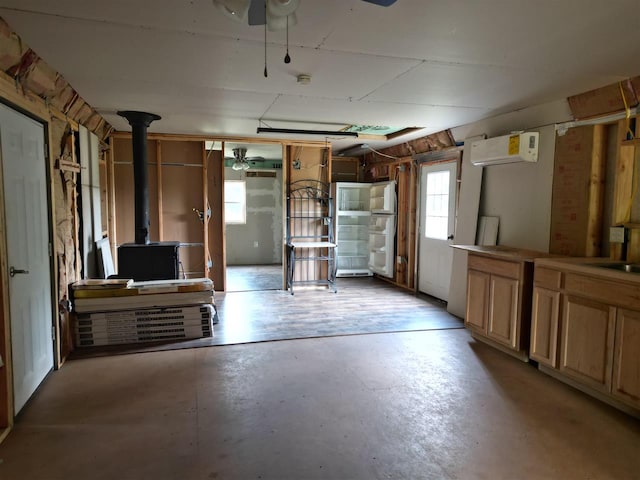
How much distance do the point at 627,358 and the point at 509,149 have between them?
2116 mm

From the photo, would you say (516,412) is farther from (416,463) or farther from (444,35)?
(444,35)

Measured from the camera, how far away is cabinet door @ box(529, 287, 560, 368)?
3.13 metres

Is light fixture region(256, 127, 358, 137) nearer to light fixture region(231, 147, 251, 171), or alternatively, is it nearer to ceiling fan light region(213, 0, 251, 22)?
light fixture region(231, 147, 251, 171)

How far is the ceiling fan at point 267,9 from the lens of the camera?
5.65 feet

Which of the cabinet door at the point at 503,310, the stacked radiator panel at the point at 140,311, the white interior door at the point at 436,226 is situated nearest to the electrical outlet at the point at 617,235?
the cabinet door at the point at 503,310

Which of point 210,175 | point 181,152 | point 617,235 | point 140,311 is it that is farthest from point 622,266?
point 181,152

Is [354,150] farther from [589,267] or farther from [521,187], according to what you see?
[589,267]

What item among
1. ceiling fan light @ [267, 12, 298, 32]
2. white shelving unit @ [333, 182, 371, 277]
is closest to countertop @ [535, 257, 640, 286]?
ceiling fan light @ [267, 12, 298, 32]

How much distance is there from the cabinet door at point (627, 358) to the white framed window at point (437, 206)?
9.90 feet

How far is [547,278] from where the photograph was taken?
3201 mm

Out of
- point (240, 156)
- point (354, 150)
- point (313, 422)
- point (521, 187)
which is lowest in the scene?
point (313, 422)

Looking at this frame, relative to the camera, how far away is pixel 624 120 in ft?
10.3

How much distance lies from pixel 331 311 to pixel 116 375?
2.61m

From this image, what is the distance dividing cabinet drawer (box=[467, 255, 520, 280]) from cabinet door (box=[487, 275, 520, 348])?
49mm
